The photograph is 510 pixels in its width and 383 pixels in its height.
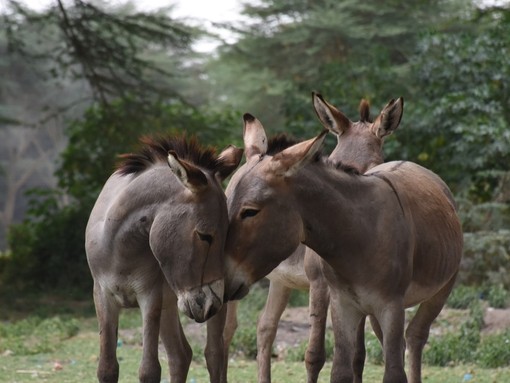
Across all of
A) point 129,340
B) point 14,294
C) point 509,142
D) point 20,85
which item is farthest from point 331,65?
point 20,85

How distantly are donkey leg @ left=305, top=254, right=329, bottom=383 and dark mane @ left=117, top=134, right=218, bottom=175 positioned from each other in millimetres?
1298

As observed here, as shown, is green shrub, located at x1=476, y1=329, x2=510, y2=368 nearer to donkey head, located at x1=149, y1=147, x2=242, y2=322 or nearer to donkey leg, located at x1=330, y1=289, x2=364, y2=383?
donkey leg, located at x1=330, y1=289, x2=364, y2=383

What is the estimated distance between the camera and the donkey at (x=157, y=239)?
19.0 feet

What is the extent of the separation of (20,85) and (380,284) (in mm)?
39665

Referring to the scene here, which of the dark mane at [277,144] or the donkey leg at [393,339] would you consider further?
the dark mane at [277,144]

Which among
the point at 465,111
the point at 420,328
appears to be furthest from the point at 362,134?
the point at 465,111

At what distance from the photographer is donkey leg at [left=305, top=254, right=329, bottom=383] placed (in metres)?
7.24

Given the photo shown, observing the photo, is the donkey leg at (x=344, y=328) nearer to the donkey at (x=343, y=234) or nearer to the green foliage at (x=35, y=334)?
the donkey at (x=343, y=234)

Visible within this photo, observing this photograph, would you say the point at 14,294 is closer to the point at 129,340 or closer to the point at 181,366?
the point at 129,340

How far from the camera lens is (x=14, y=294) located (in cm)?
1756

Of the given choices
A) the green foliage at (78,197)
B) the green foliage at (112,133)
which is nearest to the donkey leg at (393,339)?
the green foliage at (112,133)

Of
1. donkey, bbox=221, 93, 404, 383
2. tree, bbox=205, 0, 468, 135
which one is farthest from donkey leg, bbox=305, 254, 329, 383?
tree, bbox=205, 0, 468, 135

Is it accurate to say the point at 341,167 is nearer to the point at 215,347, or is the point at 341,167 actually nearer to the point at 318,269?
the point at 318,269

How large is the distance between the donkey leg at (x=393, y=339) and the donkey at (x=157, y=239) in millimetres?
1028
